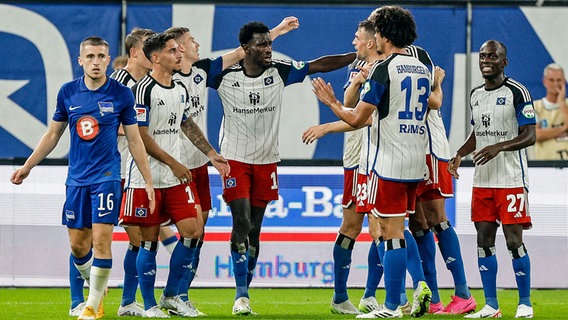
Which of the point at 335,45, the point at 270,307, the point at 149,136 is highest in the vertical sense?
the point at 335,45

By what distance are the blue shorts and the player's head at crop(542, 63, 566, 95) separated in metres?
8.00

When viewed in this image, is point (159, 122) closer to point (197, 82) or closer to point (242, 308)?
point (197, 82)

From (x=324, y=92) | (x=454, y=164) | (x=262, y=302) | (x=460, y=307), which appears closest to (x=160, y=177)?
(x=324, y=92)

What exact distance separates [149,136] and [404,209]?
7.14 feet

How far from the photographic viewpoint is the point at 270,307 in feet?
37.1

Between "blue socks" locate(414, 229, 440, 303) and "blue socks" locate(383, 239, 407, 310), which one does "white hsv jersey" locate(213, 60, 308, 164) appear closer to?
"blue socks" locate(414, 229, 440, 303)

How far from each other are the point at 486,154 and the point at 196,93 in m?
2.73

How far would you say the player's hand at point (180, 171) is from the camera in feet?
32.2

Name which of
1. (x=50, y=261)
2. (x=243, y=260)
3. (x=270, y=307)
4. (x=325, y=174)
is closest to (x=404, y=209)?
(x=243, y=260)

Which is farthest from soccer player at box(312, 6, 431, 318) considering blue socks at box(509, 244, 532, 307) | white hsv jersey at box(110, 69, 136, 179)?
white hsv jersey at box(110, 69, 136, 179)

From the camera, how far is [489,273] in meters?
10.0

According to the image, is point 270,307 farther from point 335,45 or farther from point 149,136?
point 335,45

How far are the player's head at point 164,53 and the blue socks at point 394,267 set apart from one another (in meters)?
2.36

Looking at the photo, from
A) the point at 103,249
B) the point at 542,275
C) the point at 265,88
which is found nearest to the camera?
the point at 103,249
